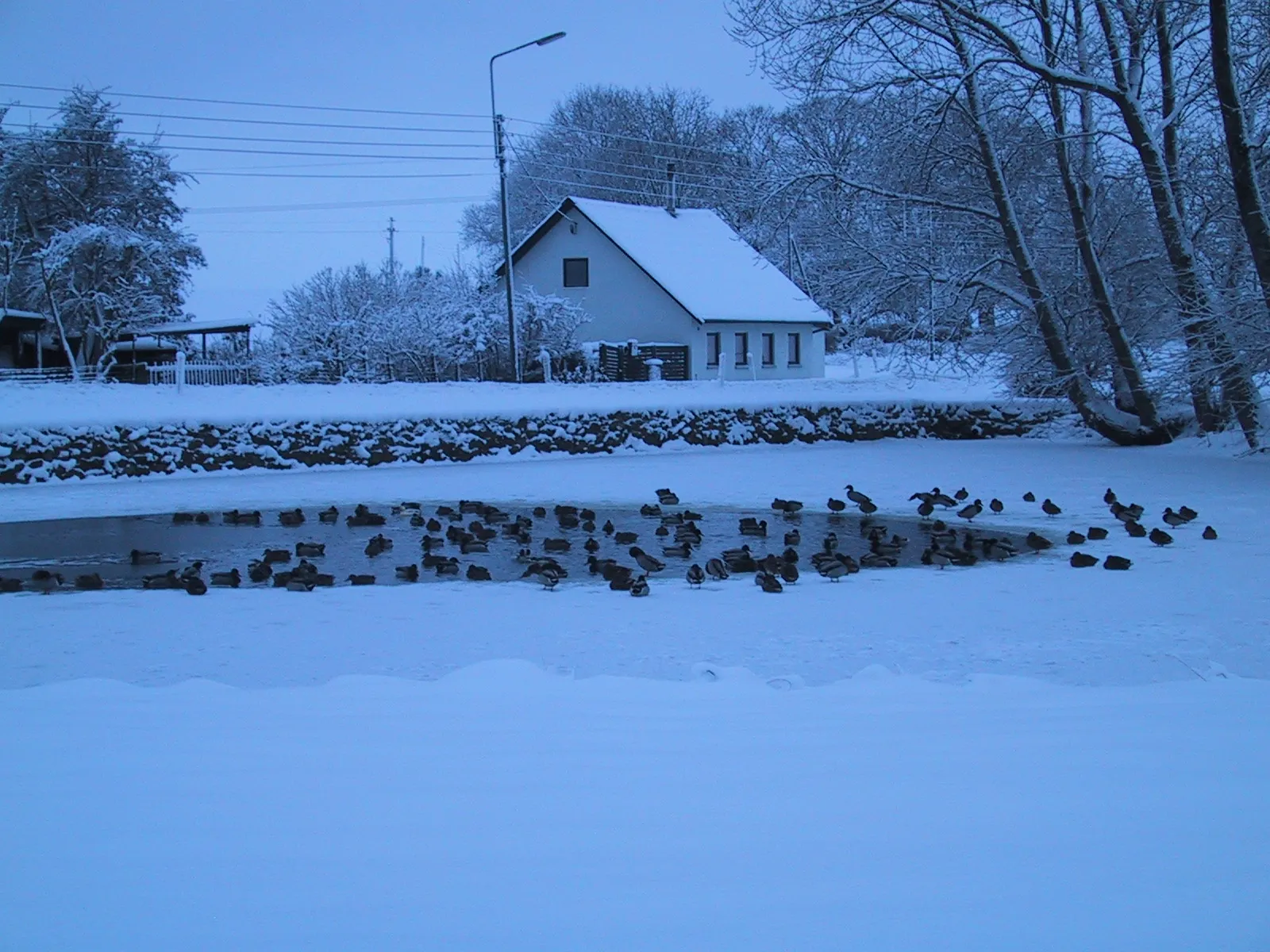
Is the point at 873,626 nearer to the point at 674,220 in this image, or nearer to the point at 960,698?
the point at 960,698

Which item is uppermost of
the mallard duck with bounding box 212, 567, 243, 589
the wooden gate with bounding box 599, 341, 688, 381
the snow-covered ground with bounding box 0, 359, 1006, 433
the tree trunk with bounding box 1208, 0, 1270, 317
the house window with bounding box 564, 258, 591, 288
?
the house window with bounding box 564, 258, 591, 288

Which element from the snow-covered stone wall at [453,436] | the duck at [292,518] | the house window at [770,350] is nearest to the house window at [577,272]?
the house window at [770,350]

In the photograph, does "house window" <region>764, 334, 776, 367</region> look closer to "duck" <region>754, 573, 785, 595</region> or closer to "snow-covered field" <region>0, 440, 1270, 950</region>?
"snow-covered field" <region>0, 440, 1270, 950</region>

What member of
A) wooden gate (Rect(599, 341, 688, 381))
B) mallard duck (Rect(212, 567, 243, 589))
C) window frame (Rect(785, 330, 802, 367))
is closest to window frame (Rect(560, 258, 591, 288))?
wooden gate (Rect(599, 341, 688, 381))

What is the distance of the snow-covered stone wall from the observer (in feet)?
64.4

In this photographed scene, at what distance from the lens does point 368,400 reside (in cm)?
2355

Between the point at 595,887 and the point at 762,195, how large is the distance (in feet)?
70.1

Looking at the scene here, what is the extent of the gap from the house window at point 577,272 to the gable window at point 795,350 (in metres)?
8.64

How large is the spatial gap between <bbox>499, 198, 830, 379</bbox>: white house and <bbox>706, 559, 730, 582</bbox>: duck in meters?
32.1

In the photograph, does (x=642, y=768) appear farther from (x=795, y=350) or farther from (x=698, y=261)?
(x=795, y=350)

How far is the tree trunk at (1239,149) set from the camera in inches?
627

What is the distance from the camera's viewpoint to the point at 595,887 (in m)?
3.55

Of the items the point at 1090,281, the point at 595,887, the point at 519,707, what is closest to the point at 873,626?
the point at 519,707

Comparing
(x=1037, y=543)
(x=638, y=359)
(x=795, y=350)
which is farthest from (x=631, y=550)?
(x=795, y=350)
